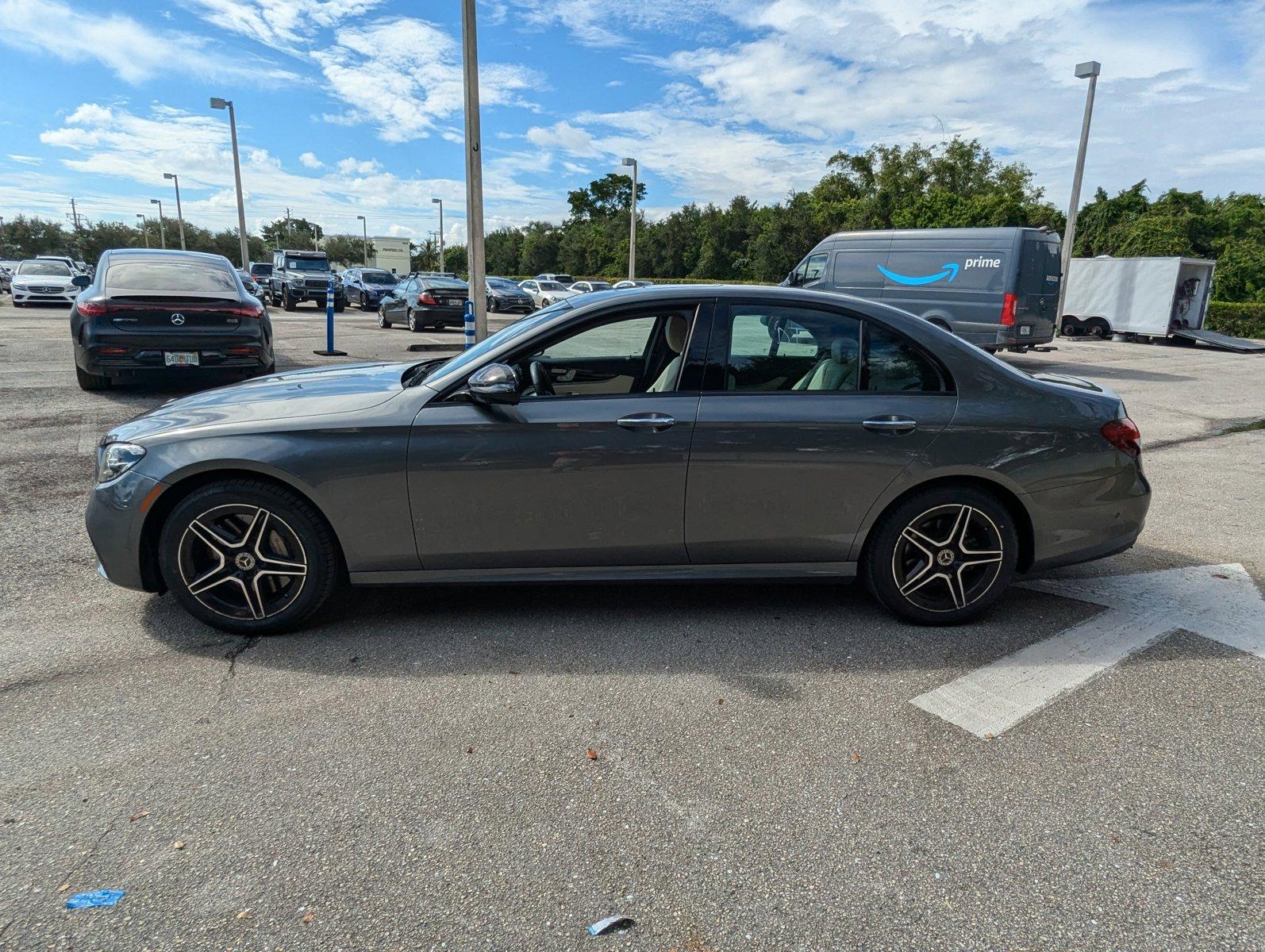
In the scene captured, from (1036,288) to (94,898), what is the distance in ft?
53.9

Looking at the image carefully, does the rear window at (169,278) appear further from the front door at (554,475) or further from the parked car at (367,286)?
the parked car at (367,286)

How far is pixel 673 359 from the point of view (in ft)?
12.5

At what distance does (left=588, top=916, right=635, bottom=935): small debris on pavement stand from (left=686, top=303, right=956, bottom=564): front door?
1.83 metres

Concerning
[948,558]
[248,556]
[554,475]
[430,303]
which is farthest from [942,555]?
[430,303]

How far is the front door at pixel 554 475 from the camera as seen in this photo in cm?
353

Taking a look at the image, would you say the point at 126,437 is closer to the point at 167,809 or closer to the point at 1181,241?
the point at 167,809

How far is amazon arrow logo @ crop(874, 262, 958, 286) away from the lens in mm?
15664

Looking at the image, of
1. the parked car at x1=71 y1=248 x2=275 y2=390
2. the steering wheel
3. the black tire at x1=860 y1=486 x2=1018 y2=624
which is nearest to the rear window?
the parked car at x1=71 y1=248 x2=275 y2=390

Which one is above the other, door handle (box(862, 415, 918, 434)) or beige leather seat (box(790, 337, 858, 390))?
beige leather seat (box(790, 337, 858, 390))

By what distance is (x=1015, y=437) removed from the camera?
3.74 metres

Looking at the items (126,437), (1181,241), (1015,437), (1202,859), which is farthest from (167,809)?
(1181,241)

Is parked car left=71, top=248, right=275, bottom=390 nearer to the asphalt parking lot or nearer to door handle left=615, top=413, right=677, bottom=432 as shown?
the asphalt parking lot

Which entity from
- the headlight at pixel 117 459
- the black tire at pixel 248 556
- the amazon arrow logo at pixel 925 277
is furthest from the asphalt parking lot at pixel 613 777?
the amazon arrow logo at pixel 925 277

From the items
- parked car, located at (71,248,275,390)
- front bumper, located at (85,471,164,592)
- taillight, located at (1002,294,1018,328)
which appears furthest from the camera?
taillight, located at (1002,294,1018,328)
